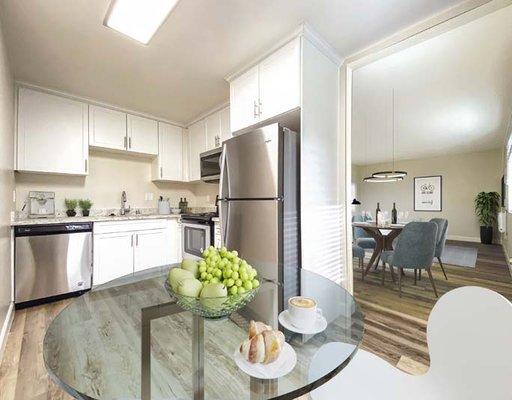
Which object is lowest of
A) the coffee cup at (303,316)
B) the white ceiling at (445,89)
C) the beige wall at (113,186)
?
the coffee cup at (303,316)

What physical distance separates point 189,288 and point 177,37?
6.46 feet

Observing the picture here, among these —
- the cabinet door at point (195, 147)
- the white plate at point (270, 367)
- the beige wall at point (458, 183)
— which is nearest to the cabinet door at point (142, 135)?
the cabinet door at point (195, 147)

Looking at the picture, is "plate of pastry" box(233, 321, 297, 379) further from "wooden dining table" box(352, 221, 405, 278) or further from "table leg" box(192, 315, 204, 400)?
"wooden dining table" box(352, 221, 405, 278)

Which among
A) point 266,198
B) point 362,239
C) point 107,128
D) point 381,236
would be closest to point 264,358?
point 266,198

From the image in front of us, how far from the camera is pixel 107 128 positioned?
123 inches

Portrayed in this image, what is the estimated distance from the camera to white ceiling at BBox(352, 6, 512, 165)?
221 centimetres

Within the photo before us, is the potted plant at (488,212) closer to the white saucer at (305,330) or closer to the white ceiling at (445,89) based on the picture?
the white ceiling at (445,89)

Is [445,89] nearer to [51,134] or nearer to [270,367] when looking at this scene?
[270,367]

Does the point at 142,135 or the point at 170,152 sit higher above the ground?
the point at 142,135

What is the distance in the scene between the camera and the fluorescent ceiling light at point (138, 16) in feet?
5.13

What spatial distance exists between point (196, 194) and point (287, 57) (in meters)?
2.80

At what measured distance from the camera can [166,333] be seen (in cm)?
114

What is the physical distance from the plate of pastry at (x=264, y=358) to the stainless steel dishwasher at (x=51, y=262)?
9.00 feet

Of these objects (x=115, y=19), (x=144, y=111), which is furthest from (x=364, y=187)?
(x=115, y=19)
